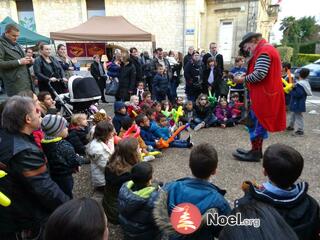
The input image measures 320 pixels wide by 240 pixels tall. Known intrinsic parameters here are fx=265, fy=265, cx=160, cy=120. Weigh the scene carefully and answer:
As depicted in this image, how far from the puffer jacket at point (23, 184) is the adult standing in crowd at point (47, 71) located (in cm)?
337

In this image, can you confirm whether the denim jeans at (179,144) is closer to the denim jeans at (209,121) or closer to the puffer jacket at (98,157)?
the denim jeans at (209,121)

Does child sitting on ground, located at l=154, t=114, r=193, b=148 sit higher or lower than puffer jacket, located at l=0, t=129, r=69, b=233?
lower

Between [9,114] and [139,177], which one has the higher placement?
[9,114]

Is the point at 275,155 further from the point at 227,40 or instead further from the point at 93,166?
the point at 227,40

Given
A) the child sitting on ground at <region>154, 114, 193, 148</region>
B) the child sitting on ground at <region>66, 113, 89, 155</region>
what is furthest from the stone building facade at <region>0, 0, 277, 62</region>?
the child sitting on ground at <region>66, 113, 89, 155</region>

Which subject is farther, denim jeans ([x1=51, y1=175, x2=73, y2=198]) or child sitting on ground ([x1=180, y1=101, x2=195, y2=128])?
child sitting on ground ([x1=180, y1=101, x2=195, y2=128])

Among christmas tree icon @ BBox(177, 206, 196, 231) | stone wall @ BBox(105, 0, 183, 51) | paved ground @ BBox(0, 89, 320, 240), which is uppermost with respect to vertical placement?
stone wall @ BBox(105, 0, 183, 51)

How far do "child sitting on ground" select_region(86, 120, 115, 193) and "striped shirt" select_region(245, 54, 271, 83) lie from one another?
212 cm

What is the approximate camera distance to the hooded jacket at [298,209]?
5.04ft

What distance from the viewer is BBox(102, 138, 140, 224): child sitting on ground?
268cm

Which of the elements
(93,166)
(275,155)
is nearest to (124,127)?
(93,166)

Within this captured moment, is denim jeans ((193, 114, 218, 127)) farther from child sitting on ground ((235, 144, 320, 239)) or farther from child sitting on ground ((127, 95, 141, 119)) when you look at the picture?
child sitting on ground ((235, 144, 320, 239))

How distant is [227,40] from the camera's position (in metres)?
17.9

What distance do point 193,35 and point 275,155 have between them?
15.1 m
